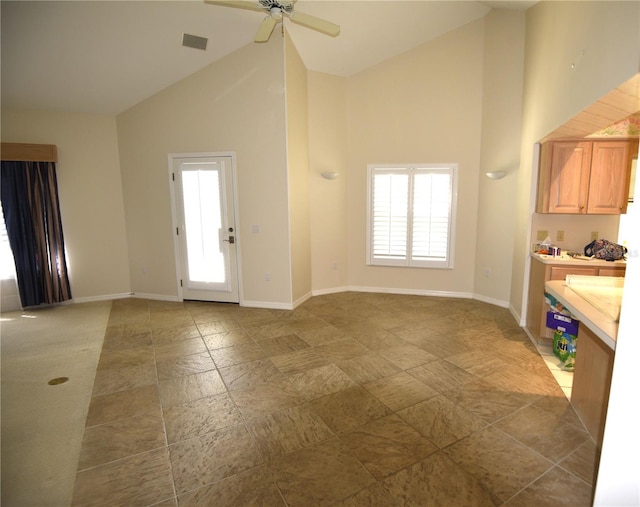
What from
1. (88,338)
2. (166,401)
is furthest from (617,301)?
(88,338)

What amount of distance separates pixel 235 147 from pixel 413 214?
2778 millimetres

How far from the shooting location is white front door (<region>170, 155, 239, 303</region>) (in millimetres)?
5004

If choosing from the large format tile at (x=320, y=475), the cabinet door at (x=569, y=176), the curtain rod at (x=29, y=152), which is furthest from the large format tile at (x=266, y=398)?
the curtain rod at (x=29, y=152)

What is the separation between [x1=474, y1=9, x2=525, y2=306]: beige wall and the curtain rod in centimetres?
609

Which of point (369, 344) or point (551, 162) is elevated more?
point (551, 162)

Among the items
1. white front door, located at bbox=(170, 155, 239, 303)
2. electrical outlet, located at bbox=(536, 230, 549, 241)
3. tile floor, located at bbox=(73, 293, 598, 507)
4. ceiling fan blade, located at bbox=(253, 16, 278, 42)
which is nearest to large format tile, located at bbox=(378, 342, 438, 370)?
tile floor, located at bbox=(73, 293, 598, 507)

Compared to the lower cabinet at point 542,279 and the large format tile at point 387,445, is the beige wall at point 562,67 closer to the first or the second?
the lower cabinet at point 542,279

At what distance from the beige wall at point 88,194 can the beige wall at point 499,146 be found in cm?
550

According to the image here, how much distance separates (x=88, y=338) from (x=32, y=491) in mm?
2445

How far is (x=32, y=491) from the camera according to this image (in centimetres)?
194

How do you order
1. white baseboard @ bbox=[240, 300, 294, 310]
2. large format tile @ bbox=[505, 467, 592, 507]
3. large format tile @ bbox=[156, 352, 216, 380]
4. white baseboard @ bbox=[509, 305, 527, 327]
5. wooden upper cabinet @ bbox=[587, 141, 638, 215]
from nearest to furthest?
large format tile @ bbox=[505, 467, 592, 507] < large format tile @ bbox=[156, 352, 216, 380] < wooden upper cabinet @ bbox=[587, 141, 638, 215] < white baseboard @ bbox=[509, 305, 527, 327] < white baseboard @ bbox=[240, 300, 294, 310]

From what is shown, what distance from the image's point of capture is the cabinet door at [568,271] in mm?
3502

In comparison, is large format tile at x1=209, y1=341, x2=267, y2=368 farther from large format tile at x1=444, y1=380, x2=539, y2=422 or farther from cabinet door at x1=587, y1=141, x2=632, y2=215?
cabinet door at x1=587, y1=141, x2=632, y2=215

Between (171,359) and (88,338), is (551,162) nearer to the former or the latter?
(171,359)
